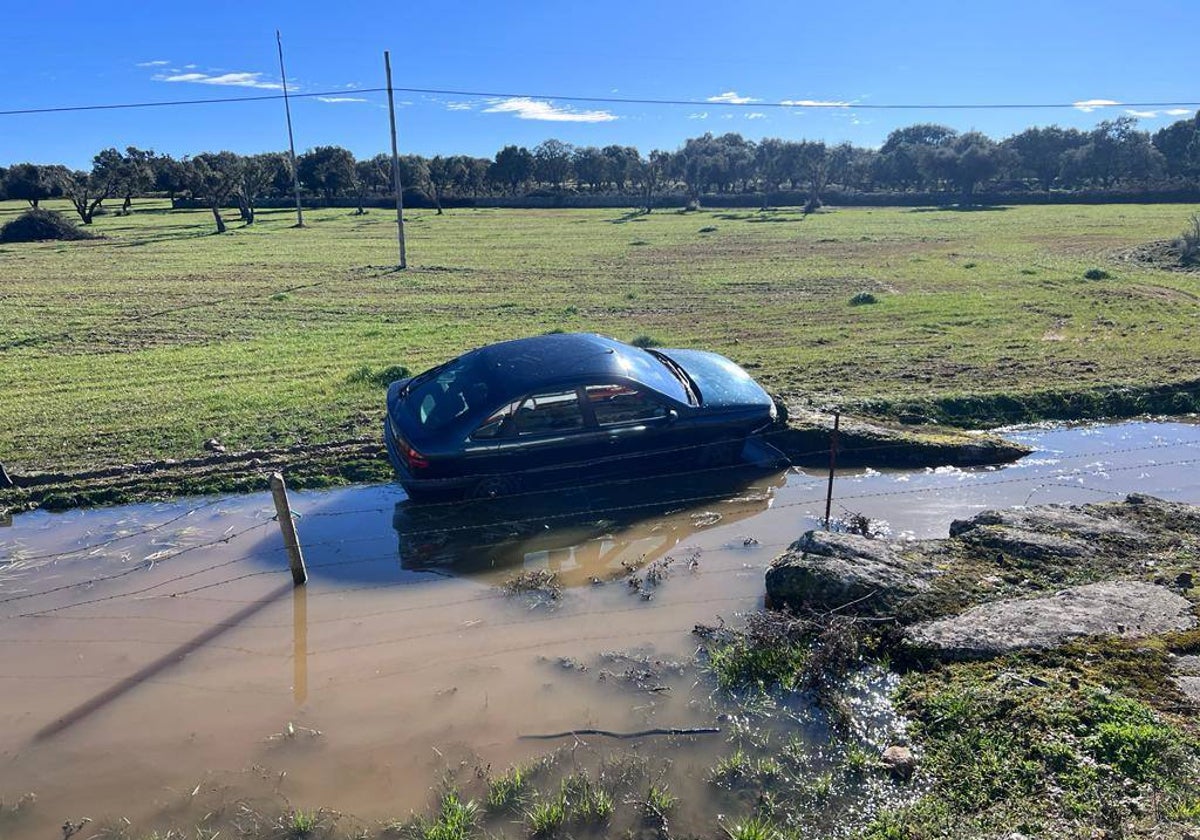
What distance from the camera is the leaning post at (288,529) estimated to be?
18.7 ft

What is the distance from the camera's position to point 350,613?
5.98m

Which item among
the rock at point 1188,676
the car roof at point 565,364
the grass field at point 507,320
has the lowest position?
the rock at point 1188,676

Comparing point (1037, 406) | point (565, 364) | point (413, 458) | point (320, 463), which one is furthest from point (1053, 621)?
point (320, 463)

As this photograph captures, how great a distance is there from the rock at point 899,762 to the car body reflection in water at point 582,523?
2.71m

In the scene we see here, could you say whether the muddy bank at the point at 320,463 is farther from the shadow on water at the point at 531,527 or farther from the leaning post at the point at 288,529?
the leaning post at the point at 288,529

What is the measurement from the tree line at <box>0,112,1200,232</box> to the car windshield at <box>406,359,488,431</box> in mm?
→ 51882

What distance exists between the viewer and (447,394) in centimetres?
744

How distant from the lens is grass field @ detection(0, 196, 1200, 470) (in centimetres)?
1021

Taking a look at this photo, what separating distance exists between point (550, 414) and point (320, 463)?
2725 mm

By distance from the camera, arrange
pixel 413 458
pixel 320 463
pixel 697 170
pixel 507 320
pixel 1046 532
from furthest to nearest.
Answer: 1. pixel 697 170
2. pixel 507 320
3. pixel 320 463
4. pixel 413 458
5. pixel 1046 532

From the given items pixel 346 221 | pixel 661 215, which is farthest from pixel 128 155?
pixel 661 215

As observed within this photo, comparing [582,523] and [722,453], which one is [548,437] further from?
[722,453]

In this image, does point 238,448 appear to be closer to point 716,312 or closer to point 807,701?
point 807,701

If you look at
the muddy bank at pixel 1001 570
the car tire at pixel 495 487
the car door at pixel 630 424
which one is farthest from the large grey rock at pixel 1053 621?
the car tire at pixel 495 487
